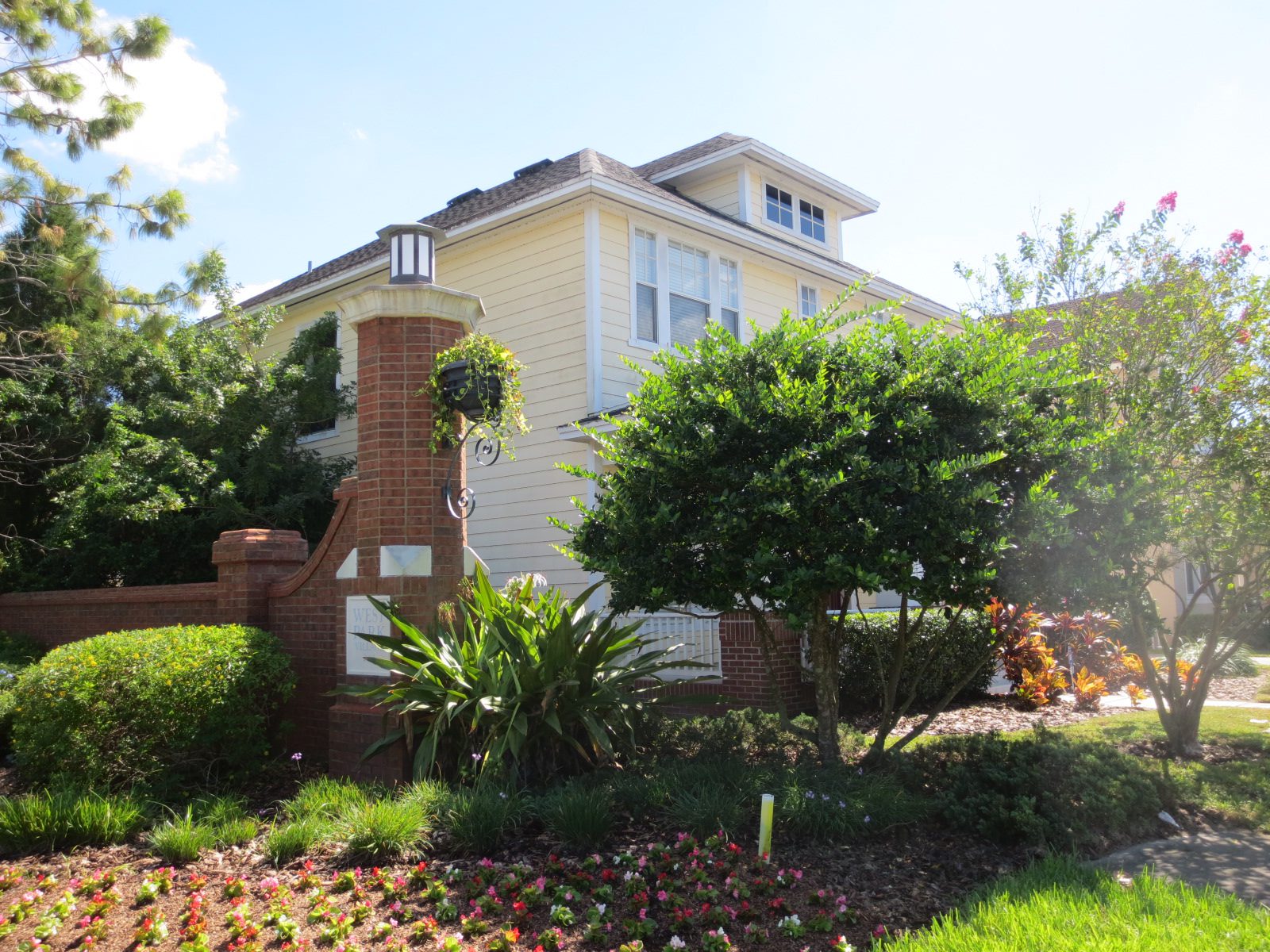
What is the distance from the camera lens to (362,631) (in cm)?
770

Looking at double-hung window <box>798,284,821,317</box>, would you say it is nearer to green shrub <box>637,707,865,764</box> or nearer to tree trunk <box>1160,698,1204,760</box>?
tree trunk <box>1160,698,1204,760</box>

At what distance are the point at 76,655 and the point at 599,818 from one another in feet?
14.1

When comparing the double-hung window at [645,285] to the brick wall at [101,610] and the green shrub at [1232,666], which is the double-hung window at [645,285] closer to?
the brick wall at [101,610]

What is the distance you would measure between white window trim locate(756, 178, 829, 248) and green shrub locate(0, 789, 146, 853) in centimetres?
1357

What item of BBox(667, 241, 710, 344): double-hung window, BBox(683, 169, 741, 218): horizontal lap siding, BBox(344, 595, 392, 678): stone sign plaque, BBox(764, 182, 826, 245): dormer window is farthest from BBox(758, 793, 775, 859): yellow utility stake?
BBox(764, 182, 826, 245): dormer window

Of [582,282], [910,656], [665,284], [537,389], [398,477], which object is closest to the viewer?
[398,477]

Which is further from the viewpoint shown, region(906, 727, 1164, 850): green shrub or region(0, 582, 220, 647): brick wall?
region(0, 582, 220, 647): brick wall

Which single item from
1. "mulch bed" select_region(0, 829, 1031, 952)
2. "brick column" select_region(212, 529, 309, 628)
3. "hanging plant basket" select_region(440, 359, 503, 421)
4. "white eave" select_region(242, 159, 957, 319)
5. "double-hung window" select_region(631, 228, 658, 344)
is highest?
"white eave" select_region(242, 159, 957, 319)

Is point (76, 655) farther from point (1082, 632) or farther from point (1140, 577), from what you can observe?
point (1082, 632)

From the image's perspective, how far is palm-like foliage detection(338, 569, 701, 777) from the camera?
6.50 metres

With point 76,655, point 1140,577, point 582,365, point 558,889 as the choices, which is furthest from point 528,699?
point 582,365

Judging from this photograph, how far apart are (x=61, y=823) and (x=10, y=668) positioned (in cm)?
612

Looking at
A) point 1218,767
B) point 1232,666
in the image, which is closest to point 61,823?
point 1218,767

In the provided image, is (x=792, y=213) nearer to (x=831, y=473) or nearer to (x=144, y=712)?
(x=831, y=473)
